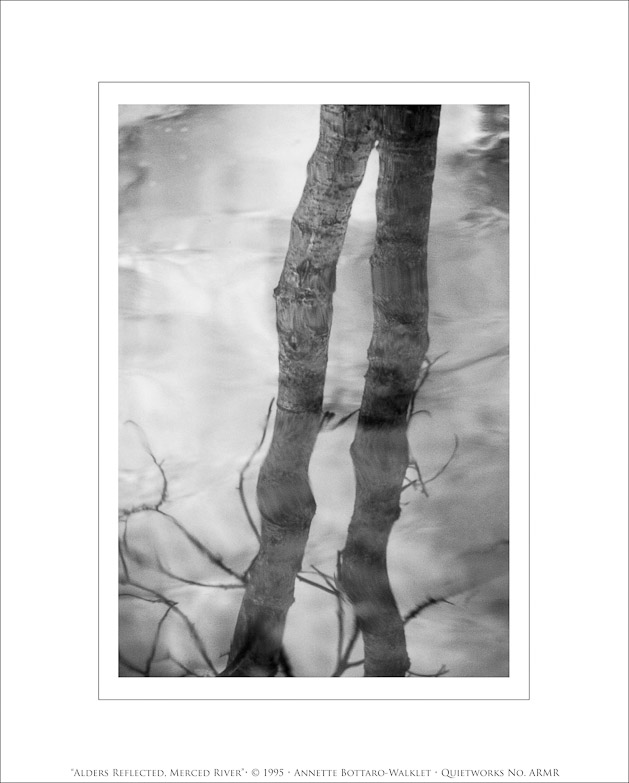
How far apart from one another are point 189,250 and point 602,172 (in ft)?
2.25

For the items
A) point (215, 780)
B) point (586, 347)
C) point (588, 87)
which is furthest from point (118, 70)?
point (215, 780)

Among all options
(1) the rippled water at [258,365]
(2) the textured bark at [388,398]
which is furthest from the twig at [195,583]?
(2) the textured bark at [388,398]

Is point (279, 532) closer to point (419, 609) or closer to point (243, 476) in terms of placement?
point (243, 476)

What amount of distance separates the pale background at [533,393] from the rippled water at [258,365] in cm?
7

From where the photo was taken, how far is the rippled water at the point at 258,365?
1.22m

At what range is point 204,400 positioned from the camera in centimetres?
123

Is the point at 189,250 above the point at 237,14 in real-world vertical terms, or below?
below

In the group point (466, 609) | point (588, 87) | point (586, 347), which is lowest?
point (466, 609)

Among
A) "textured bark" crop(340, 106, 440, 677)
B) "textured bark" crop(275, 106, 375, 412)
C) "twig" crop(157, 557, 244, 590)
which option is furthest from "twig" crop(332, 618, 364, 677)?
"textured bark" crop(275, 106, 375, 412)

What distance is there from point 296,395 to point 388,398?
15 cm

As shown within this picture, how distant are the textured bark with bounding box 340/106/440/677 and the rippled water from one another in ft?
0.07

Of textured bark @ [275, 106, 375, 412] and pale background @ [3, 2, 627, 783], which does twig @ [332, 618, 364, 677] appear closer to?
pale background @ [3, 2, 627, 783]

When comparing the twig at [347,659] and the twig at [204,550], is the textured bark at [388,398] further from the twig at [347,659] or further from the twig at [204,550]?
the twig at [204,550]

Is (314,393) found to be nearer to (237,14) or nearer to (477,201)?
(477,201)
